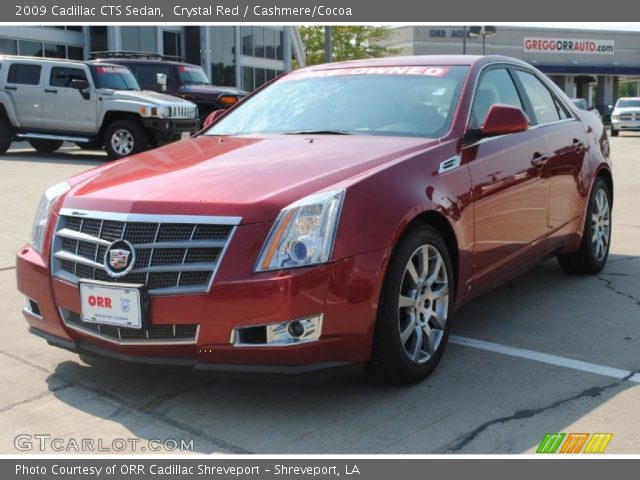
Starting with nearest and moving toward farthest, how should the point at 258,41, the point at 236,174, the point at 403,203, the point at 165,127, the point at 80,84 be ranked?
the point at 403,203 < the point at 236,174 < the point at 165,127 < the point at 80,84 < the point at 258,41

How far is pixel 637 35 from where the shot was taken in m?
64.6

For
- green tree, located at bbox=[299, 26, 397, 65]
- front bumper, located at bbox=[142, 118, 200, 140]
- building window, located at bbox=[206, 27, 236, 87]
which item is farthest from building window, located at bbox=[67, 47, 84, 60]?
green tree, located at bbox=[299, 26, 397, 65]

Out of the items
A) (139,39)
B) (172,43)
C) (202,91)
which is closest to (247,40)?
(172,43)

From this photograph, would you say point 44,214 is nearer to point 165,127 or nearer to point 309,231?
point 309,231

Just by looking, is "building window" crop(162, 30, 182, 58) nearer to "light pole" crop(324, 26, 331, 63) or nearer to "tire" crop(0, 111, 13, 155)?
"light pole" crop(324, 26, 331, 63)

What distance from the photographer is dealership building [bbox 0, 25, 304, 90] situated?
3019 centimetres

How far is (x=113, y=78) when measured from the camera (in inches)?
655

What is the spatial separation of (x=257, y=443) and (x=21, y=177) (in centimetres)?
1063

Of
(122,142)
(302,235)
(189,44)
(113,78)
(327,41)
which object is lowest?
(122,142)

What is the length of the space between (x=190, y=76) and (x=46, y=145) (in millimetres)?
3670

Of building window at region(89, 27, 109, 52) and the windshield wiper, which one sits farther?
building window at region(89, 27, 109, 52)

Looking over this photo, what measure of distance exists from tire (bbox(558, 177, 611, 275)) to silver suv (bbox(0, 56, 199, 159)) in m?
11.0

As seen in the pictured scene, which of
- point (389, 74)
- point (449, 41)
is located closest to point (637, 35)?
point (449, 41)

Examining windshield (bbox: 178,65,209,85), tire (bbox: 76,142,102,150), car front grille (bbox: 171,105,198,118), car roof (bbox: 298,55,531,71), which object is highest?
car roof (bbox: 298,55,531,71)
